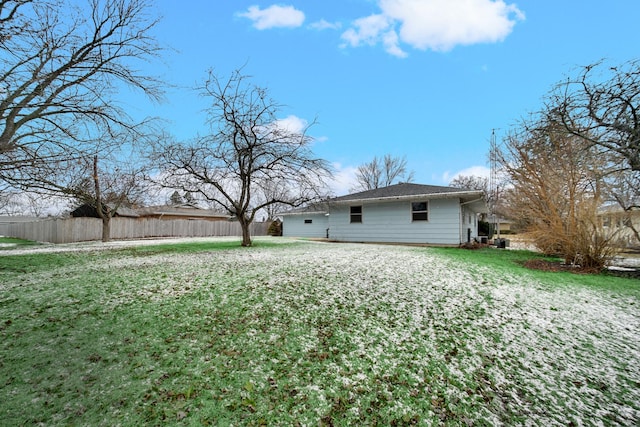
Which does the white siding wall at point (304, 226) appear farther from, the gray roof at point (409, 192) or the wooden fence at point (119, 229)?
the gray roof at point (409, 192)

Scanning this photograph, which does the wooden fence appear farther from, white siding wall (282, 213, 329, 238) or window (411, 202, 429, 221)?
window (411, 202, 429, 221)

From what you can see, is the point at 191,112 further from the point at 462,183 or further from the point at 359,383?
the point at 462,183

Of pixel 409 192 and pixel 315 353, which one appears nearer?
pixel 315 353

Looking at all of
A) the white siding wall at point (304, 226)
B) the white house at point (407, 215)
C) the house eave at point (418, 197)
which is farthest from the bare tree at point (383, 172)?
the house eave at point (418, 197)

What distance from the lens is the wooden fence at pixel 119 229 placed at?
18359 mm

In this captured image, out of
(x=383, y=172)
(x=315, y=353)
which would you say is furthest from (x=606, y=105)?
(x=383, y=172)

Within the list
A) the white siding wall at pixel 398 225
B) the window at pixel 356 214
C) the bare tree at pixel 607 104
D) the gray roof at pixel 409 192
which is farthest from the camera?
the window at pixel 356 214

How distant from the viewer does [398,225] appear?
1477 centimetres

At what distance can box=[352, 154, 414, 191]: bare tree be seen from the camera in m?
35.8

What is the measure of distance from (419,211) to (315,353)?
40.7 feet

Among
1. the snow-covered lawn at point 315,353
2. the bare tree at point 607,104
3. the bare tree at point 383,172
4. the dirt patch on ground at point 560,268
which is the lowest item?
the snow-covered lawn at point 315,353

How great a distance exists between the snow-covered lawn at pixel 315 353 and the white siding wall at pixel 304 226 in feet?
54.8

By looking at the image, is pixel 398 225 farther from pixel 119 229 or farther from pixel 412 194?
pixel 119 229

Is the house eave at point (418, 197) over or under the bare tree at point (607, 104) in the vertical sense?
under
